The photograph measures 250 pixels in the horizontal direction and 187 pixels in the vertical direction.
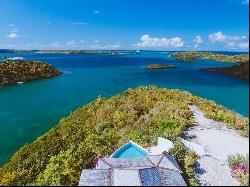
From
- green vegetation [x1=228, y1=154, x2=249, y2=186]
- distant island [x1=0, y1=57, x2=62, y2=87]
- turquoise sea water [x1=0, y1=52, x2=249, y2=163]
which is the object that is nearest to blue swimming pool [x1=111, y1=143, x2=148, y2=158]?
green vegetation [x1=228, y1=154, x2=249, y2=186]

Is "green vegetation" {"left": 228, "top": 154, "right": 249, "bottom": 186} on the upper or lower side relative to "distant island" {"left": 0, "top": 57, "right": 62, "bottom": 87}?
upper

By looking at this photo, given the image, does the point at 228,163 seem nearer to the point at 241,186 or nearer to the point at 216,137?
the point at 241,186

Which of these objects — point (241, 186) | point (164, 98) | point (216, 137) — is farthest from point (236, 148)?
point (164, 98)

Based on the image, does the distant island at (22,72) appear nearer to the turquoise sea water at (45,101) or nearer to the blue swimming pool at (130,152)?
the turquoise sea water at (45,101)

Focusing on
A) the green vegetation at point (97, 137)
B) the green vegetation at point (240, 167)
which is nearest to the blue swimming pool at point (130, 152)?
the green vegetation at point (97, 137)

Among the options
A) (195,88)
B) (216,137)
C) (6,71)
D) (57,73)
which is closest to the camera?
(216,137)

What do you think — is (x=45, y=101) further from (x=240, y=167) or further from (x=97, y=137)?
(x=240, y=167)

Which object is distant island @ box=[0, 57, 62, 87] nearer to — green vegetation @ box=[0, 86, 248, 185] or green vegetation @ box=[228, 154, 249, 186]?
green vegetation @ box=[0, 86, 248, 185]
